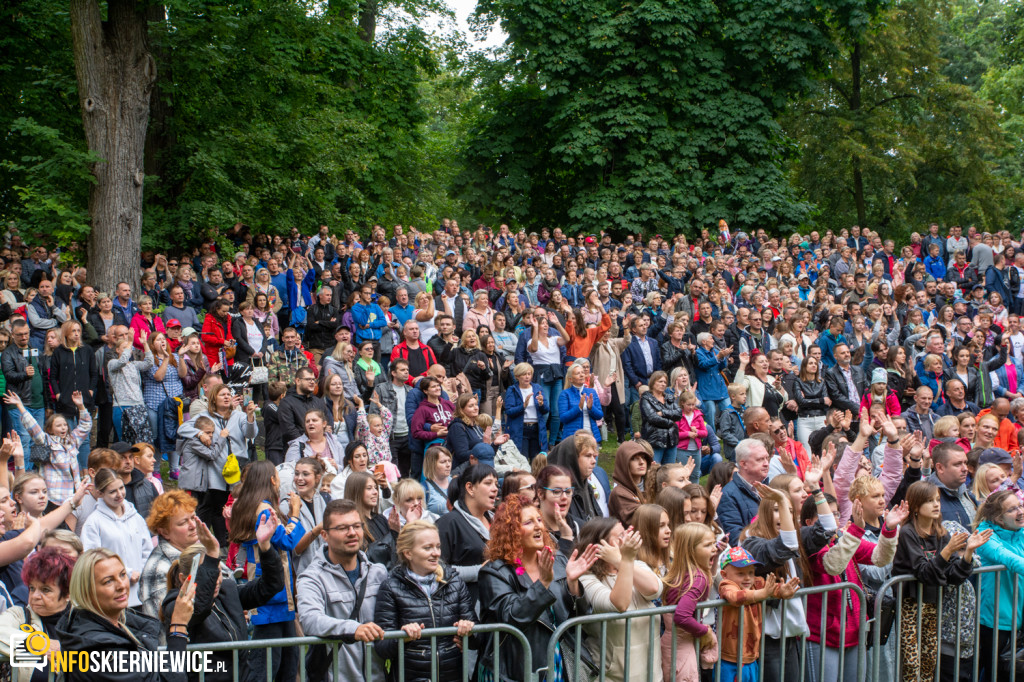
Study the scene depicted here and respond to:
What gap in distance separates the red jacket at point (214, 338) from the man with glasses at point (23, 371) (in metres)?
1.86

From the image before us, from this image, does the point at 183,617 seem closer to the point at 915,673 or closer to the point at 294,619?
the point at 294,619

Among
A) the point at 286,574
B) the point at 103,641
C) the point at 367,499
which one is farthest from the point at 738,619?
the point at 103,641

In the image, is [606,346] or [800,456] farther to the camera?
[606,346]

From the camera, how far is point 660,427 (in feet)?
33.8

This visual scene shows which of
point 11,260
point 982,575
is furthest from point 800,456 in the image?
point 11,260

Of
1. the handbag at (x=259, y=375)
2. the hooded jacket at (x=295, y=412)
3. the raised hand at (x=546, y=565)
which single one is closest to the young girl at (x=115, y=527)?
the hooded jacket at (x=295, y=412)

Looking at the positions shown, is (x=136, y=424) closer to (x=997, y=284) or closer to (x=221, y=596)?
(x=221, y=596)

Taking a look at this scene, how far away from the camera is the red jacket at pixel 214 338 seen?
482 inches

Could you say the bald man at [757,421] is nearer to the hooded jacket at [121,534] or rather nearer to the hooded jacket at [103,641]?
the hooded jacket at [121,534]

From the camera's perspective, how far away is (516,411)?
11.1 meters

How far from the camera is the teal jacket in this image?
5.92 meters

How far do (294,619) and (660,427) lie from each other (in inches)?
214

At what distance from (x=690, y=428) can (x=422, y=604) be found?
596 cm

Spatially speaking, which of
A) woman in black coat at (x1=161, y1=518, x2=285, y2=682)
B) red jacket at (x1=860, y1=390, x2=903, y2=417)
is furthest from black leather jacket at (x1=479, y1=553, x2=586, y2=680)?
red jacket at (x1=860, y1=390, x2=903, y2=417)
